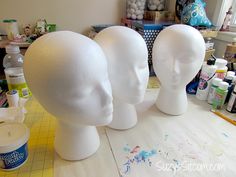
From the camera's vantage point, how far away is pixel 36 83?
42 cm

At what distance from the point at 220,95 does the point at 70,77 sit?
0.71 metres

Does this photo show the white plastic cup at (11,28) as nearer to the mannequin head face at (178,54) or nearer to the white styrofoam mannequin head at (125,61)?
the white styrofoam mannequin head at (125,61)

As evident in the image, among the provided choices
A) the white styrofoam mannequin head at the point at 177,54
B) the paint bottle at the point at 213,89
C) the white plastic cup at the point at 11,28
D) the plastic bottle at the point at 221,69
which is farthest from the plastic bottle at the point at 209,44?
the white plastic cup at the point at 11,28

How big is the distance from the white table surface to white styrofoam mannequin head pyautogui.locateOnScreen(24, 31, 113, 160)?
14 centimetres

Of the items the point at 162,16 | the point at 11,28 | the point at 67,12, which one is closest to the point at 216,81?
the point at 162,16

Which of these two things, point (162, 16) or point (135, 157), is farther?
point (162, 16)

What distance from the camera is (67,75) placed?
408mm

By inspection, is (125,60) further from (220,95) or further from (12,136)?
(220,95)

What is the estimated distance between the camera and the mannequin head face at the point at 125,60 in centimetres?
57

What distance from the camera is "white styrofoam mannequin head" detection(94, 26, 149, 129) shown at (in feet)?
1.88

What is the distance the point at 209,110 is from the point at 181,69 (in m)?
0.29

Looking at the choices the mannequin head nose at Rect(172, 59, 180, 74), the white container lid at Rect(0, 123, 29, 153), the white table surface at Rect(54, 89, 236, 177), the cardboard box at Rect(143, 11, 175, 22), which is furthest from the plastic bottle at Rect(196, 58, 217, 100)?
the white container lid at Rect(0, 123, 29, 153)

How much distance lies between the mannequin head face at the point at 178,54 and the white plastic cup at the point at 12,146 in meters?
0.53

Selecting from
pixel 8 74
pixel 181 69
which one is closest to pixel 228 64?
pixel 181 69
